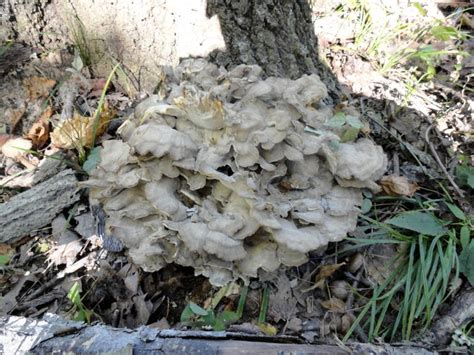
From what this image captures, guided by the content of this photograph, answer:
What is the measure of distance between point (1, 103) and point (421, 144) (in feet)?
13.1

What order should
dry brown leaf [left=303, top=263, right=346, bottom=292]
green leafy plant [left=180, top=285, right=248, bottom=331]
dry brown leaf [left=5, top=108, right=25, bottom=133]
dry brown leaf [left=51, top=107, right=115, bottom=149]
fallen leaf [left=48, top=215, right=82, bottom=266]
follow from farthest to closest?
dry brown leaf [left=5, top=108, right=25, bottom=133] < dry brown leaf [left=51, top=107, right=115, bottom=149] < fallen leaf [left=48, top=215, right=82, bottom=266] < dry brown leaf [left=303, top=263, right=346, bottom=292] < green leafy plant [left=180, top=285, right=248, bottom=331]

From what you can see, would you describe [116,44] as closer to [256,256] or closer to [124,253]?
[124,253]

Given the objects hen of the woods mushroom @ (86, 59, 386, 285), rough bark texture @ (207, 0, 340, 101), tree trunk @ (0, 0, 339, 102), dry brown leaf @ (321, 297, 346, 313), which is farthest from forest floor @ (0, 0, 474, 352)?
rough bark texture @ (207, 0, 340, 101)

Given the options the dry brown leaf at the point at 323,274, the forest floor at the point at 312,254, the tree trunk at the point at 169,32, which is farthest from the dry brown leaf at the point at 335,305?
the tree trunk at the point at 169,32

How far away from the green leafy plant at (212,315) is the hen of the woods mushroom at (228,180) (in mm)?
297

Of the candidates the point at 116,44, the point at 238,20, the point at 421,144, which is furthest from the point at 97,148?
the point at 421,144

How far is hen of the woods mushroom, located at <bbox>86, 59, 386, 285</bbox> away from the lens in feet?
8.99

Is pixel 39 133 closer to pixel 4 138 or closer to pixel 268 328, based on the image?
pixel 4 138

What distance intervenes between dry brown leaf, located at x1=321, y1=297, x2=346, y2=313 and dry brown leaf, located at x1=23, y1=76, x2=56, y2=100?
3214 mm

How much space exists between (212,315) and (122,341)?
2.58ft

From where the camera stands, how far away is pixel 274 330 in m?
3.02

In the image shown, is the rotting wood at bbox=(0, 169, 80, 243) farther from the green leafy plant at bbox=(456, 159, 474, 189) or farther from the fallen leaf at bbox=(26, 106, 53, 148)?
the green leafy plant at bbox=(456, 159, 474, 189)

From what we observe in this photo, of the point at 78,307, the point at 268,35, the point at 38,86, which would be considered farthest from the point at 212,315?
the point at 38,86

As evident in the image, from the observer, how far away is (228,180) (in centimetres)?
271
